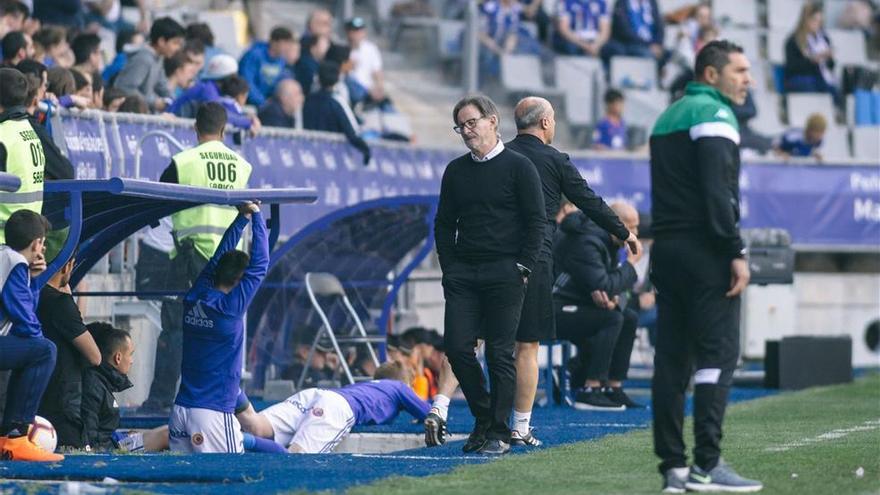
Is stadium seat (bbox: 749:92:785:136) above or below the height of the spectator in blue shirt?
above

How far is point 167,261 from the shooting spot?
14250mm

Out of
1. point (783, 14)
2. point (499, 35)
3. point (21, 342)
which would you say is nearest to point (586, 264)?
point (21, 342)

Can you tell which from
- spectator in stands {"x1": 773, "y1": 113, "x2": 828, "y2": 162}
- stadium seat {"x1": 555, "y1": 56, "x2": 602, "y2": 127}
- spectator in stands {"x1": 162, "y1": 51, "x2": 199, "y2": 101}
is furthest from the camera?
stadium seat {"x1": 555, "y1": 56, "x2": 602, "y2": 127}

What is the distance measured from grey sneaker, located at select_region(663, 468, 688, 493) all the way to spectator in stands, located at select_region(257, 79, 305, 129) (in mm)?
9682

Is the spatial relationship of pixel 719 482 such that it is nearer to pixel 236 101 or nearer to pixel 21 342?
pixel 21 342

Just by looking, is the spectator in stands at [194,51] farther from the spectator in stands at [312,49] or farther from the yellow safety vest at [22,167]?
the yellow safety vest at [22,167]

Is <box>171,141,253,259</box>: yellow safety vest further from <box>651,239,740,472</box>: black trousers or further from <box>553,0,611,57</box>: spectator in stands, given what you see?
<box>553,0,611,57</box>: spectator in stands

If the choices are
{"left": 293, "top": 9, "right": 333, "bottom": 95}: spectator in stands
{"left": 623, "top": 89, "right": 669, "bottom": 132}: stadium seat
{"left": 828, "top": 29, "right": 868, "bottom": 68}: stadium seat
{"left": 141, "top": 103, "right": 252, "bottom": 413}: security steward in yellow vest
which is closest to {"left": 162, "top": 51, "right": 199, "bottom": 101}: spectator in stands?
{"left": 141, "top": 103, "right": 252, "bottom": 413}: security steward in yellow vest

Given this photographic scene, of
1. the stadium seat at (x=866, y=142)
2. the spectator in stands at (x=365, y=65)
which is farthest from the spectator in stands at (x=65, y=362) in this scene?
the stadium seat at (x=866, y=142)

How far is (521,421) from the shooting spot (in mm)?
11352

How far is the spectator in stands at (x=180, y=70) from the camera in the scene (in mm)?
16203

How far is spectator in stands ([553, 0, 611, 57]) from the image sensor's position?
1001 inches

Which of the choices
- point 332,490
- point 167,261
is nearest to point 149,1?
point 167,261

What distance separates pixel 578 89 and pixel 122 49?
26.0 feet
